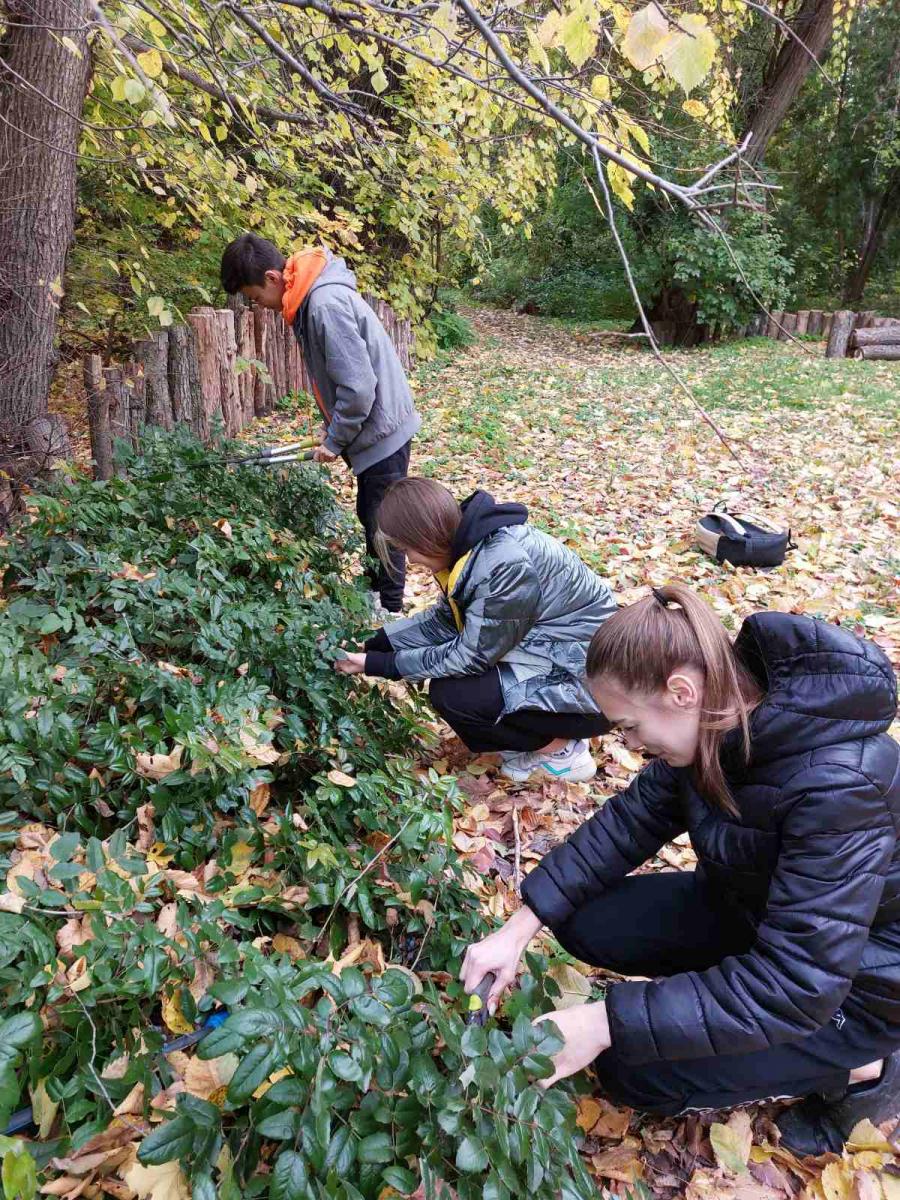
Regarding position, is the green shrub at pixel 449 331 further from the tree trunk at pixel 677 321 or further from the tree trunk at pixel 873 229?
the tree trunk at pixel 873 229

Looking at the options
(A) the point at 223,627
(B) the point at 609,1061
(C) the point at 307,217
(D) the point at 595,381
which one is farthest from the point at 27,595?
(D) the point at 595,381

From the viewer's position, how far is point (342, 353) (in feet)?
11.4

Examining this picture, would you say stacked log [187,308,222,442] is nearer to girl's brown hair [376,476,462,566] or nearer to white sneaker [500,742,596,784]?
girl's brown hair [376,476,462,566]

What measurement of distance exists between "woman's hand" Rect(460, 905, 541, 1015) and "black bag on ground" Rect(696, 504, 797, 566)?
348cm

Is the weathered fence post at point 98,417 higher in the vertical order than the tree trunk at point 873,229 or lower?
lower

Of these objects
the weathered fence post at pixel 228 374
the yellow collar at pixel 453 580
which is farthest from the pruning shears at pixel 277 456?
the weathered fence post at pixel 228 374

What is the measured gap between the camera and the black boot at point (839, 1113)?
68.6 inches

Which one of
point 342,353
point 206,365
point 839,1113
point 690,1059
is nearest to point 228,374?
point 206,365

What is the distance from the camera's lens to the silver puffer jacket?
8.34 feet

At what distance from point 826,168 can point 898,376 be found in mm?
11049

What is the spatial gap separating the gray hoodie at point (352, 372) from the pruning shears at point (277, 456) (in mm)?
292

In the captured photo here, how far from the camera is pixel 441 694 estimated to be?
2.76 metres

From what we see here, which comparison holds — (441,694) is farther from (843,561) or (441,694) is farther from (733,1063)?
(843,561)

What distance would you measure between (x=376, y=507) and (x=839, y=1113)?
2902 millimetres
